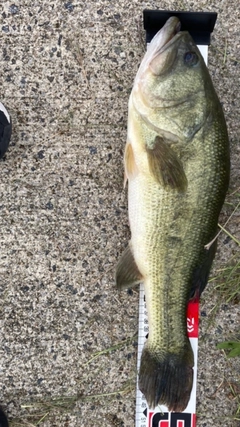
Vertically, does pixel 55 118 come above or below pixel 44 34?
below

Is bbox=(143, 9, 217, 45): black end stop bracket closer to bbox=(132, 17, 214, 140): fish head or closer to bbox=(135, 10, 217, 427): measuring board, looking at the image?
bbox=(135, 10, 217, 427): measuring board

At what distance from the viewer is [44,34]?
8.43 ft

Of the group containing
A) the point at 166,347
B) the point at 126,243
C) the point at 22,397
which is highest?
the point at 126,243

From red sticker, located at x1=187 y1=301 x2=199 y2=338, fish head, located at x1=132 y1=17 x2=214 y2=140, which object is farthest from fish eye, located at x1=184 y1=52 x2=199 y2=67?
red sticker, located at x1=187 y1=301 x2=199 y2=338

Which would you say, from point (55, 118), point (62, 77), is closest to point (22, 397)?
point (55, 118)

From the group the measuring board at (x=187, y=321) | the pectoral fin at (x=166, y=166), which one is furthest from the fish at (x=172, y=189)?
the measuring board at (x=187, y=321)

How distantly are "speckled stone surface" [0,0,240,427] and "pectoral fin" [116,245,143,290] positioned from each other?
7.5 inches

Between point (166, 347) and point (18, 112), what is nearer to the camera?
point (166, 347)

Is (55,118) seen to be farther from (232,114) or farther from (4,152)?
(232,114)

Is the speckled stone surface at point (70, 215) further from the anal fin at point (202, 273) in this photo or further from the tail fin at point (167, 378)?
the anal fin at point (202, 273)

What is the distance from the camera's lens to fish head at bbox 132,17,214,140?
6.85ft

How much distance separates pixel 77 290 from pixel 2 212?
57cm

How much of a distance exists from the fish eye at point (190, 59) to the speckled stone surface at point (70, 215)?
47cm

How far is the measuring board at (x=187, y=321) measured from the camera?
242 cm
